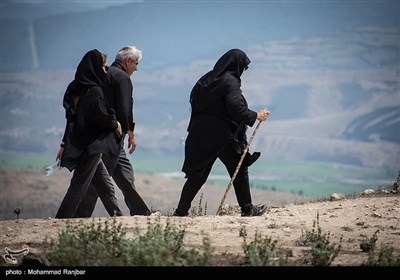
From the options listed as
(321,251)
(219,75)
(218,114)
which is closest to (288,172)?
(218,114)

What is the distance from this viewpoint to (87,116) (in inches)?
446

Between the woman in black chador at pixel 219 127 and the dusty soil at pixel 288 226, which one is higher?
the woman in black chador at pixel 219 127

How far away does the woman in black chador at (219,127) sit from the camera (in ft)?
38.2

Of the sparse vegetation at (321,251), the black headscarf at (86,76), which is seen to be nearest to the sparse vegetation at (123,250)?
the sparse vegetation at (321,251)

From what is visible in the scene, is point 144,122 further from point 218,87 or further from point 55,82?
point 218,87

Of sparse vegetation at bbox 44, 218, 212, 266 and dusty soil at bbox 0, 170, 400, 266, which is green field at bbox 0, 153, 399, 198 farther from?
sparse vegetation at bbox 44, 218, 212, 266

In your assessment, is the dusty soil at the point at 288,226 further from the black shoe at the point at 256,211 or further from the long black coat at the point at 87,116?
the long black coat at the point at 87,116

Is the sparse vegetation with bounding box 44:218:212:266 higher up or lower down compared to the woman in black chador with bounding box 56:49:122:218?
lower down

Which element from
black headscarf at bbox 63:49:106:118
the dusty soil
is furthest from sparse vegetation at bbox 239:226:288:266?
black headscarf at bbox 63:49:106:118

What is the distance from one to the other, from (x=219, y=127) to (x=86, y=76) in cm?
168

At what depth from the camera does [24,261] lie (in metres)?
8.70

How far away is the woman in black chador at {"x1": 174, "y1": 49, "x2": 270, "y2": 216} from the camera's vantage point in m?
11.6

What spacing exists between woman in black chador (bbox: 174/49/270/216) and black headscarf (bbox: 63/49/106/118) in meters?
1.22

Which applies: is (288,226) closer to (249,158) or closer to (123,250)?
(249,158)
